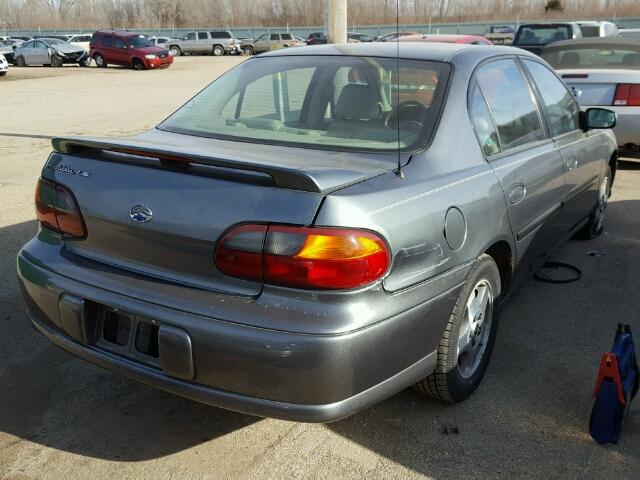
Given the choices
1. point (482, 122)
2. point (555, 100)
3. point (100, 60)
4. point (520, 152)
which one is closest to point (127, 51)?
point (100, 60)

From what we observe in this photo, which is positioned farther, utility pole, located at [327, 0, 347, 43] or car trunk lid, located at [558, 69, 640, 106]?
car trunk lid, located at [558, 69, 640, 106]

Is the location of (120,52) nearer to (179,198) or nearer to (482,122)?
(482,122)

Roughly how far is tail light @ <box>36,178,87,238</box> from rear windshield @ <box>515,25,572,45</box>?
14538 mm

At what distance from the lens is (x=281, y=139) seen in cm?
306

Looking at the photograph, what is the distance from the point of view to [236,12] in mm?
87438

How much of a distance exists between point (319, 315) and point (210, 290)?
1.42 ft

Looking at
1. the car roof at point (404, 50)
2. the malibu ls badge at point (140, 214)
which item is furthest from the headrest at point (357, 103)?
the malibu ls badge at point (140, 214)

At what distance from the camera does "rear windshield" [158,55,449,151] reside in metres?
3.02

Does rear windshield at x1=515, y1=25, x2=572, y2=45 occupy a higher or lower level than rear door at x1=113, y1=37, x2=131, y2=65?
higher

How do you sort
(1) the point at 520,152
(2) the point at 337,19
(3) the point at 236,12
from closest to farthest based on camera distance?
(1) the point at 520,152
(2) the point at 337,19
(3) the point at 236,12

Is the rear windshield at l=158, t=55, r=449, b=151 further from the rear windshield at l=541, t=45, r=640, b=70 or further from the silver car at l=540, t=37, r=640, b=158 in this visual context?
the rear windshield at l=541, t=45, r=640, b=70

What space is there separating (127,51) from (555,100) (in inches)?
1230

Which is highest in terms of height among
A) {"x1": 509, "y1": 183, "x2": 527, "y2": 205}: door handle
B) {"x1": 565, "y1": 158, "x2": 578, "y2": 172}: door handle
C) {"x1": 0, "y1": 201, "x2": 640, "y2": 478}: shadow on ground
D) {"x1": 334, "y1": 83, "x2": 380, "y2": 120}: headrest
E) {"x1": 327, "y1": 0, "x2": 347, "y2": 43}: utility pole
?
{"x1": 327, "y1": 0, "x2": 347, "y2": 43}: utility pole

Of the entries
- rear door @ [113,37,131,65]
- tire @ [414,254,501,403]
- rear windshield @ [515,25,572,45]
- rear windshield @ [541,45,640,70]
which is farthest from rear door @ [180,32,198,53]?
tire @ [414,254,501,403]
